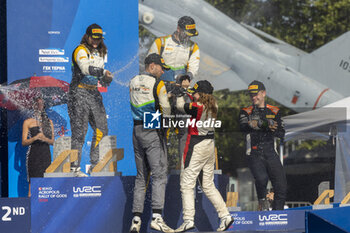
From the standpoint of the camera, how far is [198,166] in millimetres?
6176

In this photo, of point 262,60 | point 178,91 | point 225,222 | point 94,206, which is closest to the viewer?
point 225,222

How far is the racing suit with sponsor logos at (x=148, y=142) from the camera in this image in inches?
241

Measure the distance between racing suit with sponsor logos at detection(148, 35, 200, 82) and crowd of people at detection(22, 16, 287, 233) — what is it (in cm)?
1

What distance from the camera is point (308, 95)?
32.9 ft

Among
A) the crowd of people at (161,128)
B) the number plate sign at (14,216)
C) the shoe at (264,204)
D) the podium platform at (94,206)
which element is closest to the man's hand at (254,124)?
the crowd of people at (161,128)

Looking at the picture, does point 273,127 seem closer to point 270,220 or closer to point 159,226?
point 270,220

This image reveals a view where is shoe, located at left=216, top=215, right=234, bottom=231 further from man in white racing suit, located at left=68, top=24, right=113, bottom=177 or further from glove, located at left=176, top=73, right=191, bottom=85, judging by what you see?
glove, located at left=176, top=73, right=191, bottom=85

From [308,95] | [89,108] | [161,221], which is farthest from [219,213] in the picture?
[308,95]

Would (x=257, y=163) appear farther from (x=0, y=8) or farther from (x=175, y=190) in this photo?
(x=0, y=8)

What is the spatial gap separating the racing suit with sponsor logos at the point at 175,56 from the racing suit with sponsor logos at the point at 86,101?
29.4 inches

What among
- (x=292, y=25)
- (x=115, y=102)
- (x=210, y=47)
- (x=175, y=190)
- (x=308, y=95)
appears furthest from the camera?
(x=292, y=25)

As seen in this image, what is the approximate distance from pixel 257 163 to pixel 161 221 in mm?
1603

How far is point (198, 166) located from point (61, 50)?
2850 millimetres

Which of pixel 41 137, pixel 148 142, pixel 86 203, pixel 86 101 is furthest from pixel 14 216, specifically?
pixel 148 142
